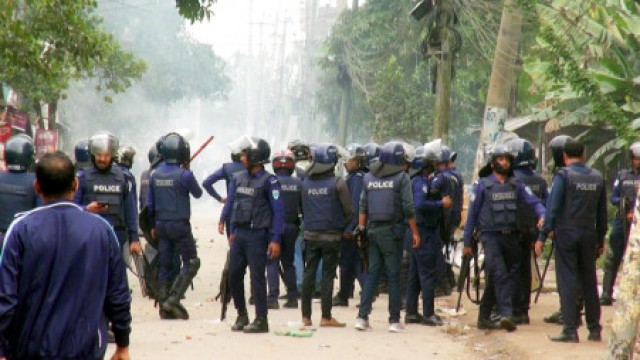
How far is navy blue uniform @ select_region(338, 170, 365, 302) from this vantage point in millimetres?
14555

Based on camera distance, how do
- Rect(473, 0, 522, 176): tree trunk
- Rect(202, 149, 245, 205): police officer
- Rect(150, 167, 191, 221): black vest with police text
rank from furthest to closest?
Rect(473, 0, 522, 176): tree trunk < Rect(202, 149, 245, 205): police officer < Rect(150, 167, 191, 221): black vest with police text

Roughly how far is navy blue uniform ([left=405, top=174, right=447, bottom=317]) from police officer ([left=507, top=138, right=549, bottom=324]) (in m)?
0.98

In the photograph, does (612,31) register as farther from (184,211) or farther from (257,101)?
(257,101)

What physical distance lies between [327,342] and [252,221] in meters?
1.47

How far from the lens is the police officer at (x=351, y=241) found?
14555 millimetres

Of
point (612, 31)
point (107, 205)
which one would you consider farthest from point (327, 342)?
point (612, 31)

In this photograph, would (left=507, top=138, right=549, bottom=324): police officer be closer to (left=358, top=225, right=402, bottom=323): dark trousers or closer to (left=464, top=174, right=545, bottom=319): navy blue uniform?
(left=464, top=174, right=545, bottom=319): navy blue uniform

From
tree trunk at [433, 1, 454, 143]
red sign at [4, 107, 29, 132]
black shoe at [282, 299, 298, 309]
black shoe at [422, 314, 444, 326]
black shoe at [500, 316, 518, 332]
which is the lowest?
black shoe at [282, 299, 298, 309]

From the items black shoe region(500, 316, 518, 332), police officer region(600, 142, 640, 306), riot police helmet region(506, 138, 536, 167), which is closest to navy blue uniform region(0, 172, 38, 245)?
black shoe region(500, 316, 518, 332)

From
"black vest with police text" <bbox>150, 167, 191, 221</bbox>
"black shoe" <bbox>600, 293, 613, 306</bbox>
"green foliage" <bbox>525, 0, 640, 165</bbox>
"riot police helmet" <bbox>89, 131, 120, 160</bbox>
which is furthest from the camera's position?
"green foliage" <bbox>525, 0, 640, 165</bbox>

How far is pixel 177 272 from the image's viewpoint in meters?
14.1

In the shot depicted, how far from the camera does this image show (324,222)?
41.0 feet

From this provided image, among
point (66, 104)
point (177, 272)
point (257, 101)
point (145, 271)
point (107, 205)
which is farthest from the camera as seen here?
point (257, 101)

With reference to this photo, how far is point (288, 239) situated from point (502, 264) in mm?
3788
